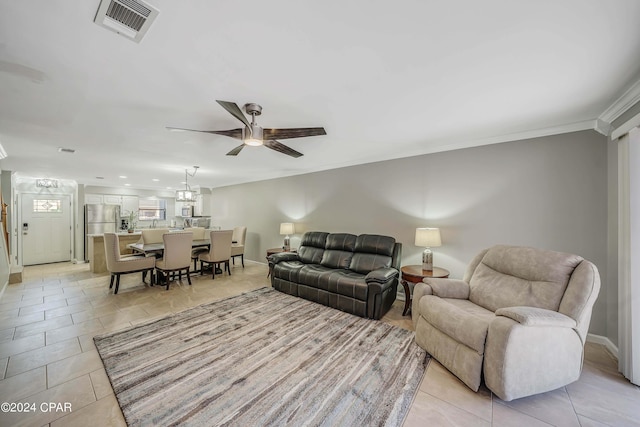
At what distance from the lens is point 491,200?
3139mm

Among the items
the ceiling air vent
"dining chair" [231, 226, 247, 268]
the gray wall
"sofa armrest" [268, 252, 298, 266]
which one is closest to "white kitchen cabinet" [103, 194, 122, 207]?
"dining chair" [231, 226, 247, 268]

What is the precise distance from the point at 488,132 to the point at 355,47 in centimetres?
238

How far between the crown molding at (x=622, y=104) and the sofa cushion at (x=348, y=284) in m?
2.98

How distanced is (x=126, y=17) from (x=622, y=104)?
12.3ft

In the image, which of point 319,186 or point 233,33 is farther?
point 319,186

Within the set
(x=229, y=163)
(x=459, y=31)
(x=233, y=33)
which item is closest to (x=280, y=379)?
(x=233, y=33)

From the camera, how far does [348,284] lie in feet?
10.8

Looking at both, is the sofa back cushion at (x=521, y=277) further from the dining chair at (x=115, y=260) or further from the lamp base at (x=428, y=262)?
the dining chair at (x=115, y=260)

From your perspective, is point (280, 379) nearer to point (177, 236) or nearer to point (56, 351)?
point (56, 351)

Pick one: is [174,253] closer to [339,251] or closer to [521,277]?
[339,251]

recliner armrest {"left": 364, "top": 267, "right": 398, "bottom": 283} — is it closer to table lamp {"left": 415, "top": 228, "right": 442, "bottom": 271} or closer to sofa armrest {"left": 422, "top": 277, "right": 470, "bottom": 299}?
table lamp {"left": 415, "top": 228, "right": 442, "bottom": 271}

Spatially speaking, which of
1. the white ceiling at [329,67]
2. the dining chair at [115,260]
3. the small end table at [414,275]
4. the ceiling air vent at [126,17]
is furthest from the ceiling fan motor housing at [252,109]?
the dining chair at [115,260]

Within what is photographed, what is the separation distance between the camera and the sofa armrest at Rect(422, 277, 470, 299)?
8.41ft

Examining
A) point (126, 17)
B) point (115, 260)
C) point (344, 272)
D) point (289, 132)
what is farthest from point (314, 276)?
point (115, 260)
